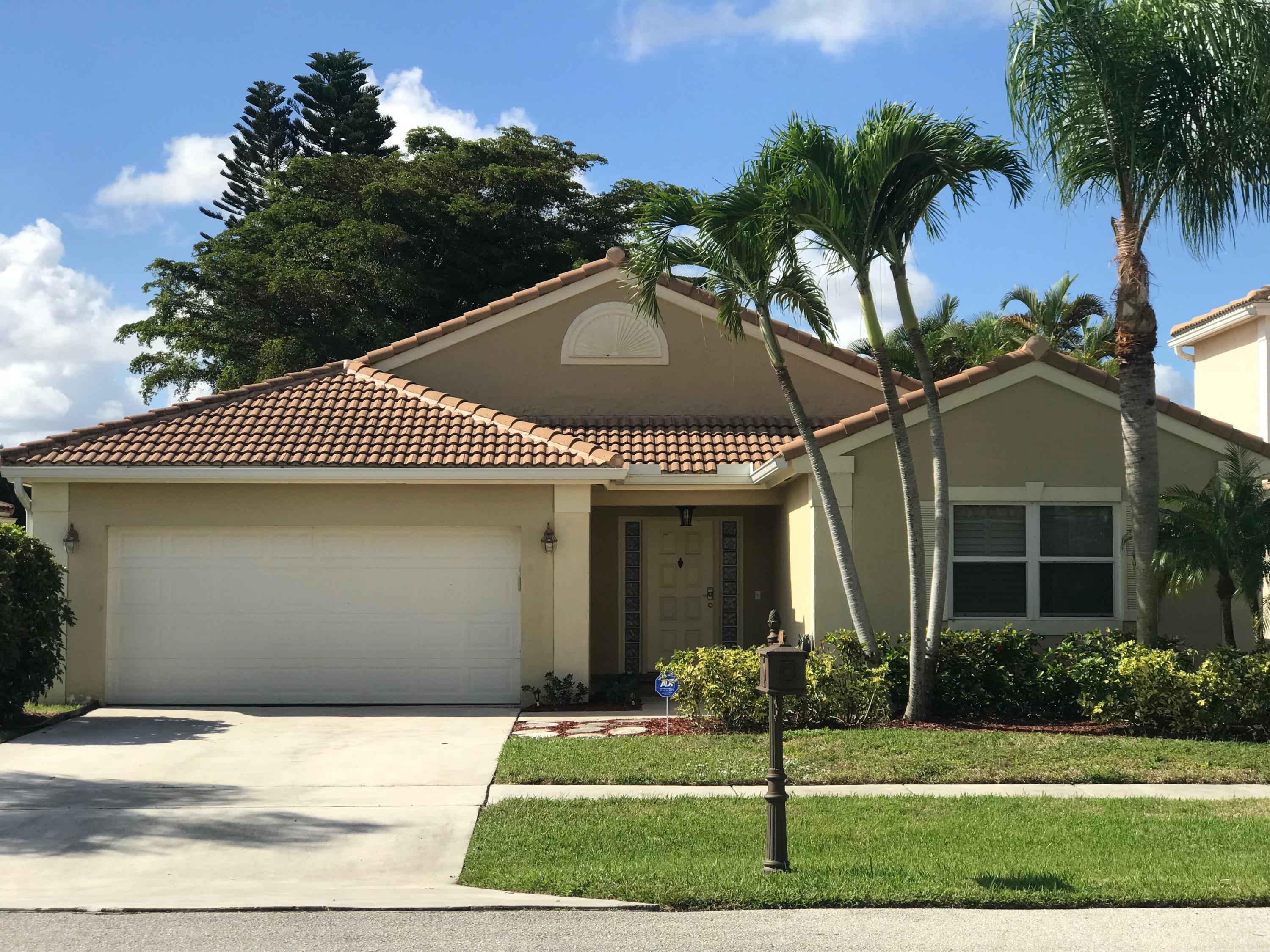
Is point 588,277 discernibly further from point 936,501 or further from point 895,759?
point 895,759

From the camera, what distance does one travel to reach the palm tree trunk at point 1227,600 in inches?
473

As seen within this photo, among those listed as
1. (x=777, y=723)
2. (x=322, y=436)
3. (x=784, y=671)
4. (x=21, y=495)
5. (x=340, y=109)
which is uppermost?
(x=340, y=109)

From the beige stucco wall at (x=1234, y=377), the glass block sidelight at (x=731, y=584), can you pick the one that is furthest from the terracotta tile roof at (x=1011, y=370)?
the beige stucco wall at (x=1234, y=377)

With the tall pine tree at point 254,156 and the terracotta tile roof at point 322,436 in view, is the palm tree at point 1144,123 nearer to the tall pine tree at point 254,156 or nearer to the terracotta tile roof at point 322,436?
the terracotta tile roof at point 322,436

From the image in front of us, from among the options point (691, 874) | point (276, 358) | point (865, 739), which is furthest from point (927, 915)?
point (276, 358)

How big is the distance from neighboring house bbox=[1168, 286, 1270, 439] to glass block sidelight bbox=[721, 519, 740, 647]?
10.9 metres

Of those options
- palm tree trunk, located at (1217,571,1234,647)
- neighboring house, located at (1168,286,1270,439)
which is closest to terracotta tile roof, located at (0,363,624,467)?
palm tree trunk, located at (1217,571,1234,647)

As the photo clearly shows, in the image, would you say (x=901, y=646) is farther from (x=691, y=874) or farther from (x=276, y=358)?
(x=276, y=358)

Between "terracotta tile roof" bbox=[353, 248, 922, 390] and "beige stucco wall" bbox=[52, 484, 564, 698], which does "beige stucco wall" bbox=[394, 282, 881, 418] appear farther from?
"beige stucco wall" bbox=[52, 484, 564, 698]

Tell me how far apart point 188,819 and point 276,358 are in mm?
24330

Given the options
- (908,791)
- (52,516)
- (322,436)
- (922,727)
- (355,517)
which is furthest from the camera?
(322,436)

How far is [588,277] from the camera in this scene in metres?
17.4

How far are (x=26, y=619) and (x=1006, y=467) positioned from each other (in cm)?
1064

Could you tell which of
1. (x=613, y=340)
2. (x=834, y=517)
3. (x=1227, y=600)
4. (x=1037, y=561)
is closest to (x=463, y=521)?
(x=613, y=340)
